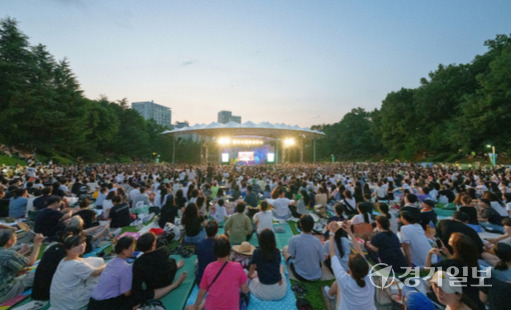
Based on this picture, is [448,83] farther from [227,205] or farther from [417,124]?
[227,205]

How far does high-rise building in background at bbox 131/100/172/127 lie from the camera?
12469 centimetres

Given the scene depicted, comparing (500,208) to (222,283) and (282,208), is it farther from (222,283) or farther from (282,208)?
(222,283)

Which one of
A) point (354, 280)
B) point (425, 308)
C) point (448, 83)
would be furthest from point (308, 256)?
point (448, 83)

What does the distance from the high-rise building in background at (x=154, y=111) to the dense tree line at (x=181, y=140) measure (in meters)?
85.1

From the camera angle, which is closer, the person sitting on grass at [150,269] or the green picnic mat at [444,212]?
the person sitting on grass at [150,269]

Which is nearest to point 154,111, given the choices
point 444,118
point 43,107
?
point 43,107

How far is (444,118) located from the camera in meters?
30.2

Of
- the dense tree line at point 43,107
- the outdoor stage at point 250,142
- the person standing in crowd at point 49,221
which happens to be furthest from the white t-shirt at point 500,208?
the dense tree line at point 43,107

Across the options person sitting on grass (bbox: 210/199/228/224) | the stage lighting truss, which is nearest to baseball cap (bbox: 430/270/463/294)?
person sitting on grass (bbox: 210/199/228/224)

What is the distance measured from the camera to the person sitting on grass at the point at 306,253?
3072 mm

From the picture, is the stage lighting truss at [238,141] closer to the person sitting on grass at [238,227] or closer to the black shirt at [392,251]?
the person sitting on grass at [238,227]

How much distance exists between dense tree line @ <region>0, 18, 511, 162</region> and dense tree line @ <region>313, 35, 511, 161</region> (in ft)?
0.30

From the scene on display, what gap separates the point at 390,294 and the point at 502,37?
39.4m

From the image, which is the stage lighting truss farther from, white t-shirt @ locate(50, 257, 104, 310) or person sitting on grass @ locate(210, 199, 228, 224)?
white t-shirt @ locate(50, 257, 104, 310)
